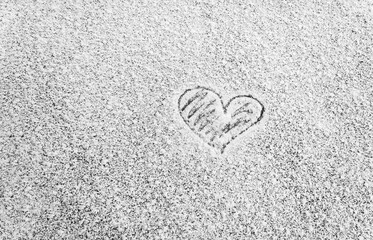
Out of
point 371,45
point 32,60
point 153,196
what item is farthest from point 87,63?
point 371,45

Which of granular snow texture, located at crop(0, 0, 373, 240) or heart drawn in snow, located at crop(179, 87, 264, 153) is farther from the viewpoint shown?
heart drawn in snow, located at crop(179, 87, 264, 153)

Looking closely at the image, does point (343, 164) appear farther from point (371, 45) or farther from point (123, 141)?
point (123, 141)

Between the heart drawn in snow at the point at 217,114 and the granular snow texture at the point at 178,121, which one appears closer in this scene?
the granular snow texture at the point at 178,121
